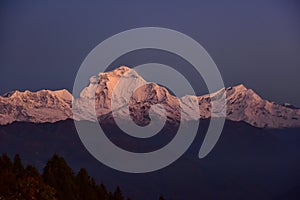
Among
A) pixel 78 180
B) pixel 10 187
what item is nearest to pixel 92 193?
pixel 78 180

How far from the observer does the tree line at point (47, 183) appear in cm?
6682

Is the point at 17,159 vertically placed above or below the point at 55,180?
above

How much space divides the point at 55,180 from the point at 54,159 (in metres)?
5.82

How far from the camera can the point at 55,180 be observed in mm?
99562

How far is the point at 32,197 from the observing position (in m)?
65.7

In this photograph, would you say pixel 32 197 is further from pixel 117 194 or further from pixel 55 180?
pixel 117 194

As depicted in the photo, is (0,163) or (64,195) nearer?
(64,195)

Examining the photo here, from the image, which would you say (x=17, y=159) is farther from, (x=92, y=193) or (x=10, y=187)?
(x=10, y=187)

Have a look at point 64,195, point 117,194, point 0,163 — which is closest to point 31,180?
point 64,195

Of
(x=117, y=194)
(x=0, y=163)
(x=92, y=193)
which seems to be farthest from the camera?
(x=117, y=194)

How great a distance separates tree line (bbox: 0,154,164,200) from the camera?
66.8 meters

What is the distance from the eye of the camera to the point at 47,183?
320 feet

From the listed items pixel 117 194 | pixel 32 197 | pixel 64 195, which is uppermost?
pixel 117 194

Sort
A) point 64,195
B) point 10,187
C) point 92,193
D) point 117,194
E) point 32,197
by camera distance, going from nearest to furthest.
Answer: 1. point 32,197
2. point 10,187
3. point 64,195
4. point 92,193
5. point 117,194
